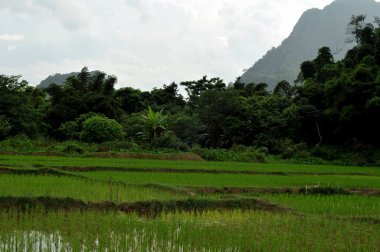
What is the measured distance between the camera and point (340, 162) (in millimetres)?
22906

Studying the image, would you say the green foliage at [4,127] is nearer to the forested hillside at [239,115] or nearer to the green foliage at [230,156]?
the forested hillside at [239,115]

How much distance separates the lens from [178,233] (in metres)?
5.60

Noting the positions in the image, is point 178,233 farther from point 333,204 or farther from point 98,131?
point 98,131

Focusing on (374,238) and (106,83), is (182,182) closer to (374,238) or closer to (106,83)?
(374,238)

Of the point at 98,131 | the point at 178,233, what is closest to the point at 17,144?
the point at 98,131

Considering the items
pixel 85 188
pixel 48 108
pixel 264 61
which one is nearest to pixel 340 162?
pixel 85 188

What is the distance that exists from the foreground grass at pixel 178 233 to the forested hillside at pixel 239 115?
16.7m

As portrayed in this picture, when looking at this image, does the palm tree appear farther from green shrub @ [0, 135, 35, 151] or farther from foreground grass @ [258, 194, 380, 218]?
foreground grass @ [258, 194, 380, 218]

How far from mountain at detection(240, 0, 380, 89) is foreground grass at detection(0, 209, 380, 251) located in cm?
7905

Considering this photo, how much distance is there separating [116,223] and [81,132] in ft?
60.5

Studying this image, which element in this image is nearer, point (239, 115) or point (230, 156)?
point (230, 156)

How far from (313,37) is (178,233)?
12059 cm

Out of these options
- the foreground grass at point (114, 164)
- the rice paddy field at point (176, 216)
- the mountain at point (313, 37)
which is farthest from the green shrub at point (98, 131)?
the mountain at point (313, 37)

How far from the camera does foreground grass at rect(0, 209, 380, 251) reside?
5027 millimetres
